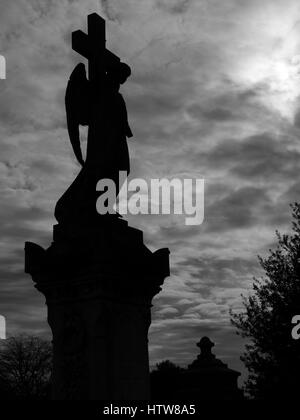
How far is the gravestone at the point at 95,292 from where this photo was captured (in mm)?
10094

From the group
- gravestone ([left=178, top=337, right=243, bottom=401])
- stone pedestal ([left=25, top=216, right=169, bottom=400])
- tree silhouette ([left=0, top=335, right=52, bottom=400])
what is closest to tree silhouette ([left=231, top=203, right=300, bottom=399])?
gravestone ([left=178, top=337, right=243, bottom=401])

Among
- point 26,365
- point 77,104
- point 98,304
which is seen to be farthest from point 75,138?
point 26,365

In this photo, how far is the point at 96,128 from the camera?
12156 mm

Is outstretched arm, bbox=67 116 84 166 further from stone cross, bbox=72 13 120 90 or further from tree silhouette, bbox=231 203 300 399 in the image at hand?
tree silhouette, bbox=231 203 300 399

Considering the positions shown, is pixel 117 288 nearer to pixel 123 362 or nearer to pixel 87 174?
pixel 123 362

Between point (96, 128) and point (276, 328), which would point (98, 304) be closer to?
point (96, 128)

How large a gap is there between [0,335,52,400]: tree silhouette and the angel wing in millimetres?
39108

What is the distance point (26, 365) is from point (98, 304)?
42.2 m

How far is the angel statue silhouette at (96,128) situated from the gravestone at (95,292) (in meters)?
0.03

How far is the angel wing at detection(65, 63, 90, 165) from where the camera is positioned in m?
12.1

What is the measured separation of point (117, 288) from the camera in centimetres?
1053

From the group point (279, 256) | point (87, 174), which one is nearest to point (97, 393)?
point (87, 174)
